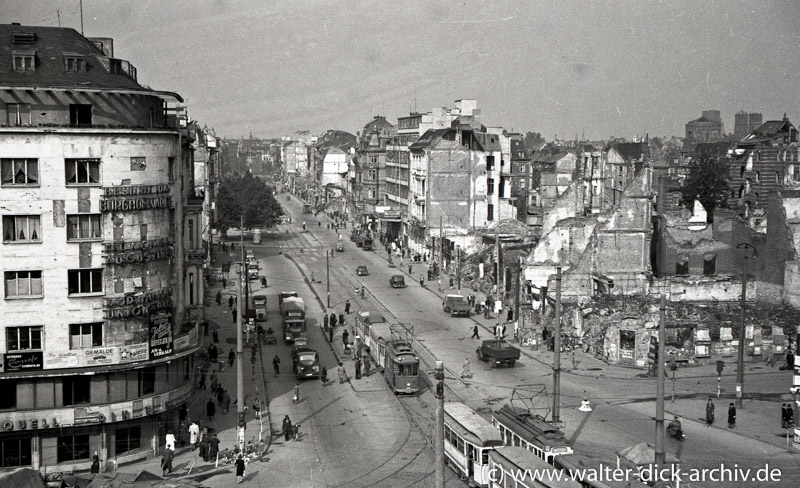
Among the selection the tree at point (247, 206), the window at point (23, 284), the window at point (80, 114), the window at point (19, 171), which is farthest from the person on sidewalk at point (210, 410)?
the tree at point (247, 206)

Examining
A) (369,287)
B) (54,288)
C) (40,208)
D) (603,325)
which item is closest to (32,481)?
(54,288)

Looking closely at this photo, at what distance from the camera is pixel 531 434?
34438 mm

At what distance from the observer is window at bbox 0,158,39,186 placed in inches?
1549

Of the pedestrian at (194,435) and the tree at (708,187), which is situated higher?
the tree at (708,187)

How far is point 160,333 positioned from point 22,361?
5.99 m

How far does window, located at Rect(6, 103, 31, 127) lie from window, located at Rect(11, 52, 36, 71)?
214 centimetres

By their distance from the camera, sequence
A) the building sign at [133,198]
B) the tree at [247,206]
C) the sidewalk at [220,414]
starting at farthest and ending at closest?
the tree at [247,206] → the building sign at [133,198] → the sidewalk at [220,414]

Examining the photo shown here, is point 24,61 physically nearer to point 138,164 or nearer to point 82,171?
point 82,171

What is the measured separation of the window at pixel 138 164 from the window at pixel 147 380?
29.9ft

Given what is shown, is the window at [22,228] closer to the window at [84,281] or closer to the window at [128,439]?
the window at [84,281]

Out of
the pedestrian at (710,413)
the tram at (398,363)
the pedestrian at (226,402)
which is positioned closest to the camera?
the pedestrian at (710,413)

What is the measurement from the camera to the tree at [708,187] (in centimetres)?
10838

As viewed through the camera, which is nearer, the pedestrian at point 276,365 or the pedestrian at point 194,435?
the pedestrian at point 194,435

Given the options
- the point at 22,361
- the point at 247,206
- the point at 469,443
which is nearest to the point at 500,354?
the point at 469,443
